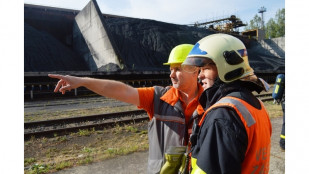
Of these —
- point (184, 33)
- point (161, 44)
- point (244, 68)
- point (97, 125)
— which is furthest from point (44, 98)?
point (184, 33)

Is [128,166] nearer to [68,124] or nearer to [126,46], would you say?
[68,124]

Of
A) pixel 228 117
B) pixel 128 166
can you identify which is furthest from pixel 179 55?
pixel 128 166

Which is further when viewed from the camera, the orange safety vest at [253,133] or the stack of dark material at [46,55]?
the stack of dark material at [46,55]

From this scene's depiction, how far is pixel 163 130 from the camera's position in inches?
93.4

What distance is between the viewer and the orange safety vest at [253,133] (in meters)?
1.40

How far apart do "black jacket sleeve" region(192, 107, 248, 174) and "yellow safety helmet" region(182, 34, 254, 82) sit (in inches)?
15.7

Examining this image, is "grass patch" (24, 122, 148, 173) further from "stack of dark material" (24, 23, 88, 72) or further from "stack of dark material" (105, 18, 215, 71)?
"stack of dark material" (105, 18, 215, 71)

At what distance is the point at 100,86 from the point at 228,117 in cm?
142

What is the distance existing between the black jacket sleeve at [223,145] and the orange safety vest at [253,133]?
50 mm

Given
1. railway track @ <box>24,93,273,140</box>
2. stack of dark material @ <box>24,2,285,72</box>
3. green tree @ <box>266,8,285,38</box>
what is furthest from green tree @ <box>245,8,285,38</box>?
railway track @ <box>24,93,273,140</box>

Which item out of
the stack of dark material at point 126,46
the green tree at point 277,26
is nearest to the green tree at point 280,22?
the green tree at point 277,26

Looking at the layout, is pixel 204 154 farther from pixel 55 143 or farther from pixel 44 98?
pixel 44 98

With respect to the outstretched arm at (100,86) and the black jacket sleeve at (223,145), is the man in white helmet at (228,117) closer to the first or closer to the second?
the black jacket sleeve at (223,145)

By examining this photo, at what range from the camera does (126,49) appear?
939 inches
